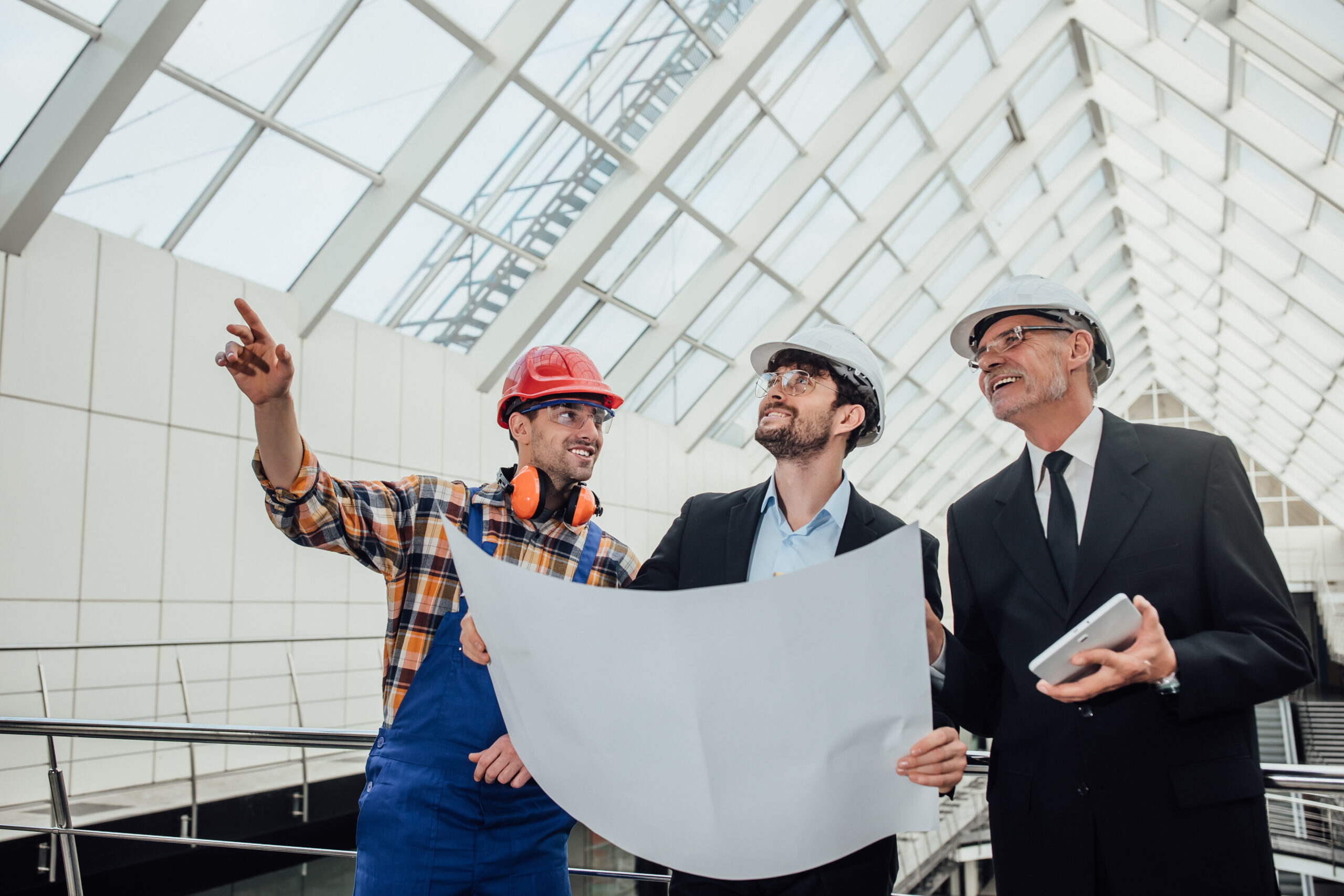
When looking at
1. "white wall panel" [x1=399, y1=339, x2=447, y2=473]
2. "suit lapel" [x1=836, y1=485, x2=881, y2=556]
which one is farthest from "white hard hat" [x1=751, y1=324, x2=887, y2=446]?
"white wall panel" [x1=399, y1=339, x2=447, y2=473]

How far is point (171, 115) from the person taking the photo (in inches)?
246

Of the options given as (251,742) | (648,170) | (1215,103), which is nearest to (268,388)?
(251,742)

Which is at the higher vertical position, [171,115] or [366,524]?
[171,115]

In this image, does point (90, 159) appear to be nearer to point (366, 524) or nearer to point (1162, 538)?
point (366, 524)

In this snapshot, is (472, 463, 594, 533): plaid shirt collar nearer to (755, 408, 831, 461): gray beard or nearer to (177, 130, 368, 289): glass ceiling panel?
(755, 408, 831, 461): gray beard

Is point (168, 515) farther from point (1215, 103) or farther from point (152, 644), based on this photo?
point (1215, 103)

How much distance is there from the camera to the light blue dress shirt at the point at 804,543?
1.79 meters

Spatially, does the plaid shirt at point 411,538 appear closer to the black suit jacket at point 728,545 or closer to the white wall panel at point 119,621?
the black suit jacket at point 728,545

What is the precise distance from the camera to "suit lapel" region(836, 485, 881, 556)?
1.75m

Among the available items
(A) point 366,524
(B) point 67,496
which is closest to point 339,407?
(B) point 67,496

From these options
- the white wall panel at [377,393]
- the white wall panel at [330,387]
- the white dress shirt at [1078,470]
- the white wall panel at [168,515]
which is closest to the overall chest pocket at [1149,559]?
the white dress shirt at [1078,470]

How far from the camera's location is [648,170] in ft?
29.6

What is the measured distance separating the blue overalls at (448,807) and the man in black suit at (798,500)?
0.28m

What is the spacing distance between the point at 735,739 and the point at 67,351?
21.7 ft
